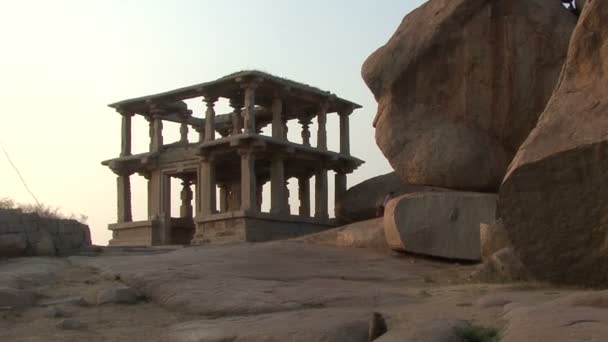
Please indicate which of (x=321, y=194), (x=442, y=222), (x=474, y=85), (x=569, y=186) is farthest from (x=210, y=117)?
(x=569, y=186)

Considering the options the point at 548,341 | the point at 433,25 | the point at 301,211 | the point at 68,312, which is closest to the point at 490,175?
the point at 433,25

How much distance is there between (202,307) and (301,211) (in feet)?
73.2

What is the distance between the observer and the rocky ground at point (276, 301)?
5.34 m

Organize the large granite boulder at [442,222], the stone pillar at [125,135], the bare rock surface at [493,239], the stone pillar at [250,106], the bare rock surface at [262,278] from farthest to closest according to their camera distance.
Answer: the stone pillar at [125,135] → the stone pillar at [250,106] → the large granite boulder at [442,222] → the bare rock surface at [493,239] → the bare rock surface at [262,278]

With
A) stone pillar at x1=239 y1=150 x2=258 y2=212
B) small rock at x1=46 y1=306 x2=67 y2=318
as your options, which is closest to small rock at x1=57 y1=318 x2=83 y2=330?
small rock at x1=46 y1=306 x2=67 y2=318

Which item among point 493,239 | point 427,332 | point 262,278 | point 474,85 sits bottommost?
point 427,332

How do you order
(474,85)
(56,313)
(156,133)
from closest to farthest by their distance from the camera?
(56,313), (474,85), (156,133)

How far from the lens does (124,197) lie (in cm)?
2856

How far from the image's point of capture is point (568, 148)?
21.3 ft

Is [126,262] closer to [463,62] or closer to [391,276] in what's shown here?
[391,276]

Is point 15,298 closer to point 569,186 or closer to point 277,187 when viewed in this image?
point 569,186

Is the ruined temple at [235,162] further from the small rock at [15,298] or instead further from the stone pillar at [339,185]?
the small rock at [15,298]

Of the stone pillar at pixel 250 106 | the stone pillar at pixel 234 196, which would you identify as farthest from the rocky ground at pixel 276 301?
the stone pillar at pixel 234 196

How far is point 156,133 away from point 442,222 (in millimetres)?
18076
